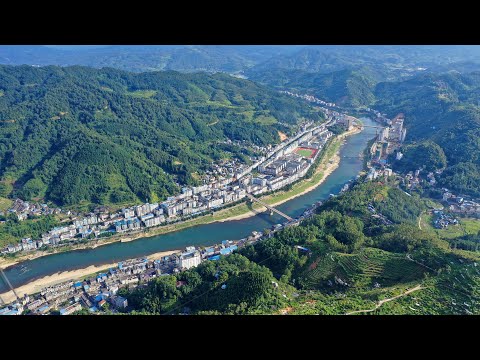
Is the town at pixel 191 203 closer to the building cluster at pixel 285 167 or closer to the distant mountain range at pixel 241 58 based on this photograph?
the building cluster at pixel 285 167

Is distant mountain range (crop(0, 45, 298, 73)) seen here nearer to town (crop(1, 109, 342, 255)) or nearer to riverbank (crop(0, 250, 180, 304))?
town (crop(1, 109, 342, 255))

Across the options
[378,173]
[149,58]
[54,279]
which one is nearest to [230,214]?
[54,279]

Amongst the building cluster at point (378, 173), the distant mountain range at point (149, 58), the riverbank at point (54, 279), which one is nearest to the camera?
the riverbank at point (54, 279)

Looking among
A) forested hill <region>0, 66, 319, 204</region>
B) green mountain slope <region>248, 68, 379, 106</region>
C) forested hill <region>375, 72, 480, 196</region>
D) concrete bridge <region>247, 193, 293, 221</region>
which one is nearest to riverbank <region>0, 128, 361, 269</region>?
concrete bridge <region>247, 193, 293, 221</region>

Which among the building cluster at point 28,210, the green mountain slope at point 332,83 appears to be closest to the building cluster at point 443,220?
the building cluster at point 28,210

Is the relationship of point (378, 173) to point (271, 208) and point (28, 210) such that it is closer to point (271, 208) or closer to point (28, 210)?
point (271, 208)
